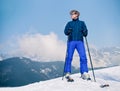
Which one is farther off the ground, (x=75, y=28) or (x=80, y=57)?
(x=75, y=28)

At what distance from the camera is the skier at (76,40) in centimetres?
927

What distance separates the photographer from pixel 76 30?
9.40 m

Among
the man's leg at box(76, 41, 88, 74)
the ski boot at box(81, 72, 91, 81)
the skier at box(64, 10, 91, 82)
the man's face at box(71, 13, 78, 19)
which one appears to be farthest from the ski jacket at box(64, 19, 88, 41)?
the ski boot at box(81, 72, 91, 81)

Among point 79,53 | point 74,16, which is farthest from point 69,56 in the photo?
point 74,16

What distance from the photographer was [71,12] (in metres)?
9.45

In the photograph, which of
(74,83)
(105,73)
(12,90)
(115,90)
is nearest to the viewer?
(115,90)

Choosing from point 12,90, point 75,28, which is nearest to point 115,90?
point 75,28

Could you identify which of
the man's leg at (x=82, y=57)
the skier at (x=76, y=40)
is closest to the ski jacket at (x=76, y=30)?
the skier at (x=76, y=40)

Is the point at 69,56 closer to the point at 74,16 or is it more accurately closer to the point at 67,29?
the point at 67,29

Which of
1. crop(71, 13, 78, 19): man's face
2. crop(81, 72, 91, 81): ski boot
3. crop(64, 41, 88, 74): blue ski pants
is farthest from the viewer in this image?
crop(71, 13, 78, 19): man's face

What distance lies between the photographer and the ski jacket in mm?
9383

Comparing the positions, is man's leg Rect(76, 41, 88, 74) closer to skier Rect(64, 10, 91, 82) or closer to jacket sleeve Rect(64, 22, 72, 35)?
skier Rect(64, 10, 91, 82)

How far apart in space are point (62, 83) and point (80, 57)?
1.33 metres

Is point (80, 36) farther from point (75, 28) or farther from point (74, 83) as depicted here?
point (74, 83)
